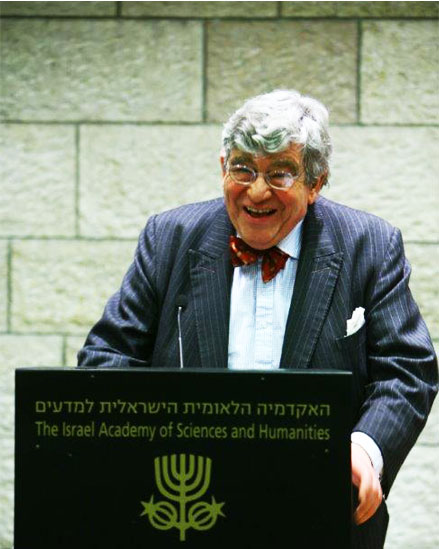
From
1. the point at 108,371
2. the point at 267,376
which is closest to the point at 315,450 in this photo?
the point at 267,376

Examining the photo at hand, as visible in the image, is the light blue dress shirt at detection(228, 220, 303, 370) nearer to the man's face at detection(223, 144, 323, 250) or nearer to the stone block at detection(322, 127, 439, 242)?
the man's face at detection(223, 144, 323, 250)

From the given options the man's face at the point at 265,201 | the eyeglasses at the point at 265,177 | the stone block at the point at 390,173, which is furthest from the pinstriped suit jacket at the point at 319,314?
the stone block at the point at 390,173

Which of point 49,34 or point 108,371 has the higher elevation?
point 49,34

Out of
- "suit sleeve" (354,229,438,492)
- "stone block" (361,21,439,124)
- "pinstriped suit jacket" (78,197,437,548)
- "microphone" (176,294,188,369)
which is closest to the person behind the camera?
"suit sleeve" (354,229,438,492)

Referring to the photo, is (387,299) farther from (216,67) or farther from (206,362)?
(216,67)

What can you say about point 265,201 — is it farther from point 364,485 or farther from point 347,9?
point 347,9

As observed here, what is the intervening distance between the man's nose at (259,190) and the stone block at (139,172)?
2.14m

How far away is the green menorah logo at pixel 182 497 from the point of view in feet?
8.61

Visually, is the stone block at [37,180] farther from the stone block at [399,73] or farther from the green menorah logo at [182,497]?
the green menorah logo at [182,497]

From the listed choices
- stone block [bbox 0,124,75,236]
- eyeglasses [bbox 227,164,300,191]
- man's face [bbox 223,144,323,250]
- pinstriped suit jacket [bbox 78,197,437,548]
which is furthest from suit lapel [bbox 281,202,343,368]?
stone block [bbox 0,124,75,236]

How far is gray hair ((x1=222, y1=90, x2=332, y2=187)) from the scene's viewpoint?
10.5ft

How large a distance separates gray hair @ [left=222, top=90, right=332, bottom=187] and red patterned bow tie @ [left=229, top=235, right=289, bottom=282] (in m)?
0.23

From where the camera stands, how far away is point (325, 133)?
3.37 meters

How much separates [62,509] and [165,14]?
322 cm
